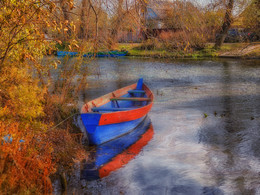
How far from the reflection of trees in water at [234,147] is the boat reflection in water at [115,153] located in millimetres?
2072

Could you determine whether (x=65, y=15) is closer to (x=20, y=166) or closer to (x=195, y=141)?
(x=20, y=166)

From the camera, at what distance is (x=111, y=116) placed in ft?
34.8

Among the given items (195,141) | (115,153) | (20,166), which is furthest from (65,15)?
(195,141)

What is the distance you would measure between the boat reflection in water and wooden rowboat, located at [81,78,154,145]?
0.22 meters

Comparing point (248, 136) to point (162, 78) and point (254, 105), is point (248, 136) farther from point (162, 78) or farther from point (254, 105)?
point (162, 78)

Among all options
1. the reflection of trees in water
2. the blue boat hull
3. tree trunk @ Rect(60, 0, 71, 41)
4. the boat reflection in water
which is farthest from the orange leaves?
the reflection of trees in water

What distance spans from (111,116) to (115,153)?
1112 millimetres

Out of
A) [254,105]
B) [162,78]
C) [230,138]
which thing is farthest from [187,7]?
[162,78]

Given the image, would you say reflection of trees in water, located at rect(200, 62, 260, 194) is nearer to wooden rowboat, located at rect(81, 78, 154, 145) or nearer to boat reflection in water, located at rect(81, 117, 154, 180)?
boat reflection in water, located at rect(81, 117, 154, 180)

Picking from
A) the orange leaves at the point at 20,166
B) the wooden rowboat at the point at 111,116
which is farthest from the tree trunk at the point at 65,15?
the wooden rowboat at the point at 111,116

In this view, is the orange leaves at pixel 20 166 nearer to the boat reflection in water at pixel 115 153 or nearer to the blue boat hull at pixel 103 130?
the boat reflection in water at pixel 115 153

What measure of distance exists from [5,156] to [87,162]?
130 inches

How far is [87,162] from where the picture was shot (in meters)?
9.38

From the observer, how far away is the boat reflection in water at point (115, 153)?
29.4ft
